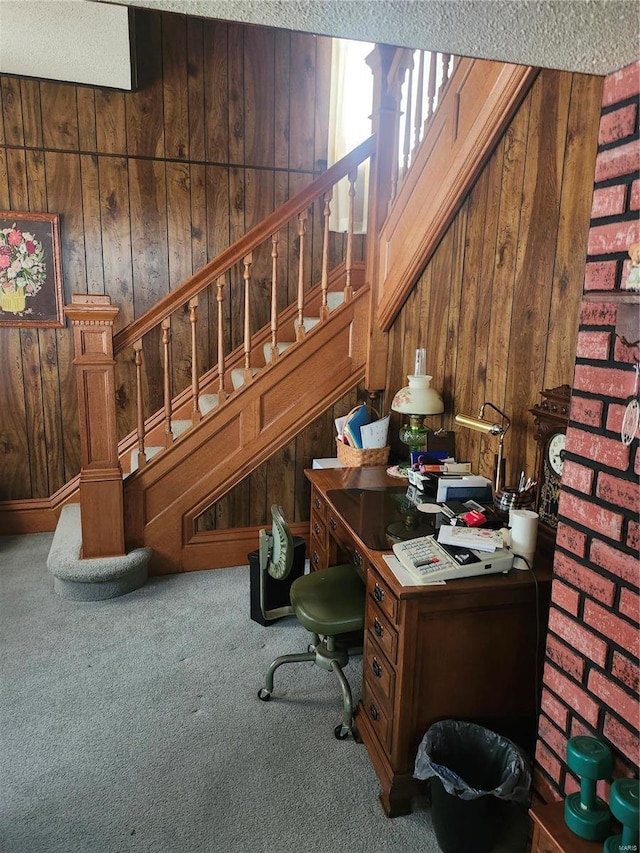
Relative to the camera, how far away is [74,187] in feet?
12.6

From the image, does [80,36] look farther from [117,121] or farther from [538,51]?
[538,51]

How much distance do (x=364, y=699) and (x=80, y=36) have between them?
3.71m

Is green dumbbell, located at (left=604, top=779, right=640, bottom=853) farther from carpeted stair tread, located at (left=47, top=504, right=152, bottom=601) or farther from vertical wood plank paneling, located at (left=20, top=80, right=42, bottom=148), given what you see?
vertical wood plank paneling, located at (left=20, top=80, right=42, bottom=148)

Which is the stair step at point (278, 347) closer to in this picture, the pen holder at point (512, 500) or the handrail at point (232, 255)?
the handrail at point (232, 255)

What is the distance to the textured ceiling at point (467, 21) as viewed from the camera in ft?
3.06

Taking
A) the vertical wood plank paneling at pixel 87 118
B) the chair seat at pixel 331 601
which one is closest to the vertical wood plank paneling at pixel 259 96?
the vertical wood plank paneling at pixel 87 118

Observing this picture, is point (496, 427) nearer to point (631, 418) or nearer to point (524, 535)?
point (524, 535)

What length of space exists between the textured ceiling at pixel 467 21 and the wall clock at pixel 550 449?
41.0 inches

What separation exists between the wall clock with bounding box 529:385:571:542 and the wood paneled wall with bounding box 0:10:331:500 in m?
2.77

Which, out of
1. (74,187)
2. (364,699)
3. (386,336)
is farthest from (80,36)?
(364,699)

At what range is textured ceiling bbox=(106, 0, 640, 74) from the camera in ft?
3.06

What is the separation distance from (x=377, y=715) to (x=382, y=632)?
0.98 ft

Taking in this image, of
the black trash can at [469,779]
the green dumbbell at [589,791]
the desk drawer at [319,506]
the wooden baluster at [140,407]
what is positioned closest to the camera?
the green dumbbell at [589,791]

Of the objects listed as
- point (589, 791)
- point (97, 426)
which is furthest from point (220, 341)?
point (589, 791)
